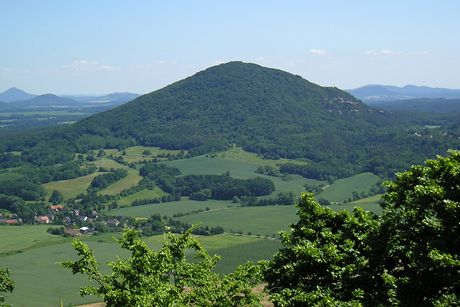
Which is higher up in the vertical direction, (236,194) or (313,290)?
(313,290)

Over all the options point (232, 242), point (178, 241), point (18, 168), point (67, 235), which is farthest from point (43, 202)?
point (178, 241)

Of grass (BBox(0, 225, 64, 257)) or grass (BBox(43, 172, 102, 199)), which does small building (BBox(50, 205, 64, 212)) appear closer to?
grass (BBox(43, 172, 102, 199))

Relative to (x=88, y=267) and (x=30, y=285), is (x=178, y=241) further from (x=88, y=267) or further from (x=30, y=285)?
(x=30, y=285)

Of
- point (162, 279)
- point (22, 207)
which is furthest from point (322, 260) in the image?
point (22, 207)

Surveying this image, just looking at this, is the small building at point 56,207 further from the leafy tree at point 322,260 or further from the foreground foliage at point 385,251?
the foreground foliage at point 385,251

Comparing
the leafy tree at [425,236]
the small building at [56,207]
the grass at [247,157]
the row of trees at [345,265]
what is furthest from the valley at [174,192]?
the leafy tree at [425,236]

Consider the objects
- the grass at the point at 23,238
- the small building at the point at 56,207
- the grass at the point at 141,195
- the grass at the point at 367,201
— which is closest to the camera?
the grass at the point at 23,238

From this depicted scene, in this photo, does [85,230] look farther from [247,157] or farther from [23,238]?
[247,157]
